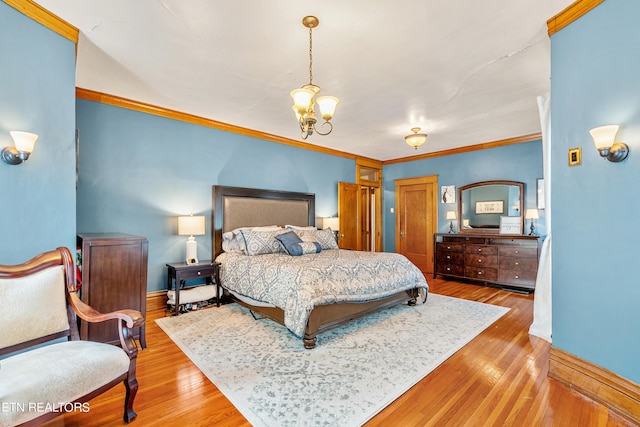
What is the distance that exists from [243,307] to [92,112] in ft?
9.90

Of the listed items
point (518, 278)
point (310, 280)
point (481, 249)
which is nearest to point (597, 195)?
point (310, 280)

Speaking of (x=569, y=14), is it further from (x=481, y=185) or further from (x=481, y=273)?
(x=481, y=273)

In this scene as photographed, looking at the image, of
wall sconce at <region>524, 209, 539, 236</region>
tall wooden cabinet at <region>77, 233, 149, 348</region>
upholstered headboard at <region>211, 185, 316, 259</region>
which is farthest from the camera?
wall sconce at <region>524, 209, 539, 236</region>

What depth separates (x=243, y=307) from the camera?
386 cm

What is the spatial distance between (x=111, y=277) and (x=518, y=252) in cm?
561

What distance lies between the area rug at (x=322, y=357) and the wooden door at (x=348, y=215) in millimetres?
2678

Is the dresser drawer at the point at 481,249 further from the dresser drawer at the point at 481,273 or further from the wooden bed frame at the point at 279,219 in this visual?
the wooden bed frame at the point at 279,219

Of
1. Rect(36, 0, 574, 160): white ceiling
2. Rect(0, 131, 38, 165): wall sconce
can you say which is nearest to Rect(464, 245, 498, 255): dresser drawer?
Rect(36, 0, 574, 160): white ceiling

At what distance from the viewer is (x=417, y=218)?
21.8 feet

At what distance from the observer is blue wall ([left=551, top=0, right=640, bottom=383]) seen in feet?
5.72

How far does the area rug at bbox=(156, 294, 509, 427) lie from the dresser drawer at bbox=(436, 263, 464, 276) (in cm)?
170

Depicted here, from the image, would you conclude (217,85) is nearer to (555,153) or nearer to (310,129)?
(310,129)

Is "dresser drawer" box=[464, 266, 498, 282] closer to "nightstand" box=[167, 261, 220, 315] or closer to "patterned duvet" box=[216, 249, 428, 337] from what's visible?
"patterned duvet" box=[216, 249, 428, 337]

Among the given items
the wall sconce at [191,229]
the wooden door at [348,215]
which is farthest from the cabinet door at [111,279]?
the wooden door at [348,215]
